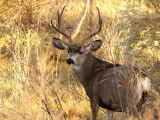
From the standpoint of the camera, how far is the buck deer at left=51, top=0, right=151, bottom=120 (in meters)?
3.95

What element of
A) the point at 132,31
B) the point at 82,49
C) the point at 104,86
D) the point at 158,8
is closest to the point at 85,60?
the point at 82,49

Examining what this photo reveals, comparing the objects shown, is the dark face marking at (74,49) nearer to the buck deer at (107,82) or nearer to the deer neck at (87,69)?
the buck deer at (107,82)

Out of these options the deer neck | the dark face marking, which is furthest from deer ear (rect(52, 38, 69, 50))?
the deer neck

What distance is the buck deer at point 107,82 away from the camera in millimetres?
3945

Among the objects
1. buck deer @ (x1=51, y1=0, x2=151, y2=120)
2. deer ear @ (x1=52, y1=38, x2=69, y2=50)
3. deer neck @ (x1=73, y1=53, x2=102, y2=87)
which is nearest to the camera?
buck deer @ (x1=51, y1=0, x2=151, y2=120)

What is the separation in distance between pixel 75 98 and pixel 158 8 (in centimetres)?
241

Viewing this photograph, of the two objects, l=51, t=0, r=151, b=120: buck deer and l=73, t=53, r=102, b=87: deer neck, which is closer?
l=51, t=0, r=151, b=120: buck deer

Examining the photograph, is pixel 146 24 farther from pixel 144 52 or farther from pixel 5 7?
pixel 5 7

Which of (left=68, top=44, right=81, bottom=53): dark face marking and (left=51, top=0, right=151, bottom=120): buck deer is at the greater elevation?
(left=68, top=44, right=81, bottom=53): dark face marking

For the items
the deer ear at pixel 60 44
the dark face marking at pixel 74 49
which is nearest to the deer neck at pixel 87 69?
the dark face marking at pixel 74 49

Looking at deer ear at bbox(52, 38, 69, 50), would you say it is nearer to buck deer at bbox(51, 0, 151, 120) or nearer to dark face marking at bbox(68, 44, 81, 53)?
buck deer at bbox(51, 0, 151, 120)

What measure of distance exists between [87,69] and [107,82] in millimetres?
906

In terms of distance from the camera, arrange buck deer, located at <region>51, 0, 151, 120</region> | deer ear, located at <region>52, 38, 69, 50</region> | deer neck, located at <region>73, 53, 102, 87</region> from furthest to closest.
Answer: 1. deer ear, located at <region>52, 38, 69, 50</region>
2. deer neck, located at <region>73, 53, 102, 87</region>
3. buck deer, located at <region>51, 0, 151, 120</region>

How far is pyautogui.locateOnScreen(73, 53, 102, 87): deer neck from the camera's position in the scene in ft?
16.9
